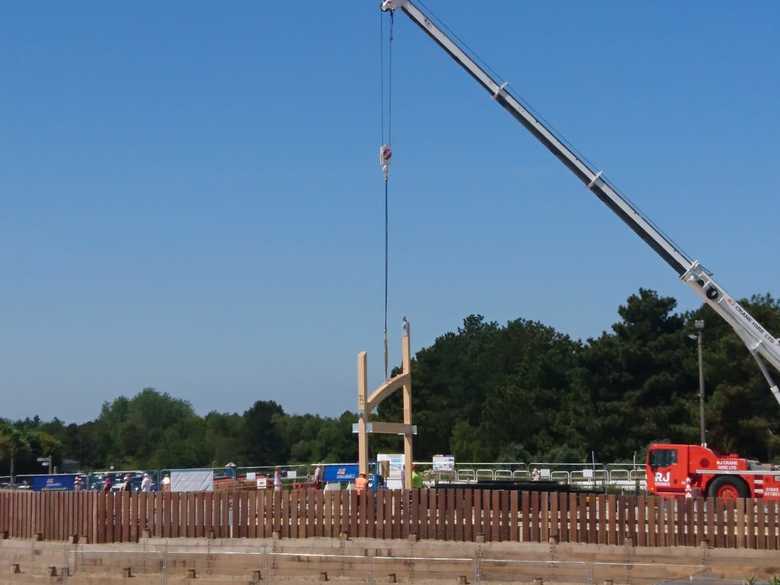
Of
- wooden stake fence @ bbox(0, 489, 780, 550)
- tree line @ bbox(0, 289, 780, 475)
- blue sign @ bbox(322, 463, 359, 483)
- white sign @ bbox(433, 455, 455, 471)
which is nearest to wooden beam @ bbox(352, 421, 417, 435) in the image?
wooden stake fence @ bbox(0, 489, 780, 550)

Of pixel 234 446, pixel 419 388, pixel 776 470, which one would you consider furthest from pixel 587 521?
pixel 234 446

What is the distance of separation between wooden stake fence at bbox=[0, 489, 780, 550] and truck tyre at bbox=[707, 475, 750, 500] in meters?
11.1

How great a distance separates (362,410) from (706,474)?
41.7 ft

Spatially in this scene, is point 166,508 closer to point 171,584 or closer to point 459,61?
point 171,584

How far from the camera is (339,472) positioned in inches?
1945

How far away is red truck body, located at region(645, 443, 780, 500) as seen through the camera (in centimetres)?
3825

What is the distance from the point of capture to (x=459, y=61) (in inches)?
1508

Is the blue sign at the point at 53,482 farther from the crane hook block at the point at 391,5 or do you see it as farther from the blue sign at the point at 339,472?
the crane hook block at the point at 391,5

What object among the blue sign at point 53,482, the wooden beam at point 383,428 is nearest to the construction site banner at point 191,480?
the wooden beam at point 383,428

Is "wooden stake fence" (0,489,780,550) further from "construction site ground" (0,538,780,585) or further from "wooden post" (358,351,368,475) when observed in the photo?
"wooden post" (358,351,368,475)

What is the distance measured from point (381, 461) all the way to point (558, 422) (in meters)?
42.5

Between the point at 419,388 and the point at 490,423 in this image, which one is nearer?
the point at 490,423

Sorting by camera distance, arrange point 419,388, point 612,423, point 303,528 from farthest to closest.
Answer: point 419,388 → point 612,423 → point 303,528

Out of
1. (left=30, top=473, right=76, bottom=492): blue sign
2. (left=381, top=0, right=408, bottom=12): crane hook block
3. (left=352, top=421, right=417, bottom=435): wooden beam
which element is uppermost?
(left=381, top=0, right=408, bottom=12): crane hook block
